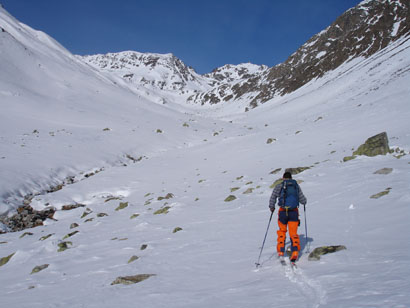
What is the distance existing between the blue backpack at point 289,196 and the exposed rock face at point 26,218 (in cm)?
1280

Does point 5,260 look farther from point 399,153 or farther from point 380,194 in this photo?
point 399,153

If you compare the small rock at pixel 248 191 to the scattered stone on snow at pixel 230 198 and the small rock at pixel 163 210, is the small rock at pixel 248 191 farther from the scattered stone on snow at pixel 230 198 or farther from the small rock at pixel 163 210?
the small rock at pixel 163 210

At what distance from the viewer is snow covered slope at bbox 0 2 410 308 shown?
4.47 m

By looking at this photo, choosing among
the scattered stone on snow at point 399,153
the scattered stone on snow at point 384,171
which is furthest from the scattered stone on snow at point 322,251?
the scattered stone on snow at point 399,153

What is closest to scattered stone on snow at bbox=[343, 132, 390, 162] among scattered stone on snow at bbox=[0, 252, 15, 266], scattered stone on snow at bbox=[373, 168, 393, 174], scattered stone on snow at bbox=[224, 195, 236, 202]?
scattered stone on snow at bbox=[373, 168, 393, 174]

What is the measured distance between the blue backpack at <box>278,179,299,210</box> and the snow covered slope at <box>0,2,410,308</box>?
1.01 meters

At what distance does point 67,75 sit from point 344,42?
79965mm

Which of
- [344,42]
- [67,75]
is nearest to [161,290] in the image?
[67,75]

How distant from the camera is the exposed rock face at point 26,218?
12977 mm

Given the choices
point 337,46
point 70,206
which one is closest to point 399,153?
point 70,206

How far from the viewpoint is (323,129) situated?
22578 millimetres

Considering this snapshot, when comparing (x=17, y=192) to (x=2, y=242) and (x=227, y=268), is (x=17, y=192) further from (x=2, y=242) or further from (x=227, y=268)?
(x=227, y=268)

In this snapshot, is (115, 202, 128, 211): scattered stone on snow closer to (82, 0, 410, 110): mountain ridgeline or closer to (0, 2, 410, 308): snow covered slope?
(0, 2, 410, 308): snow covered slope

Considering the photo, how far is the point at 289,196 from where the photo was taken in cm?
598
